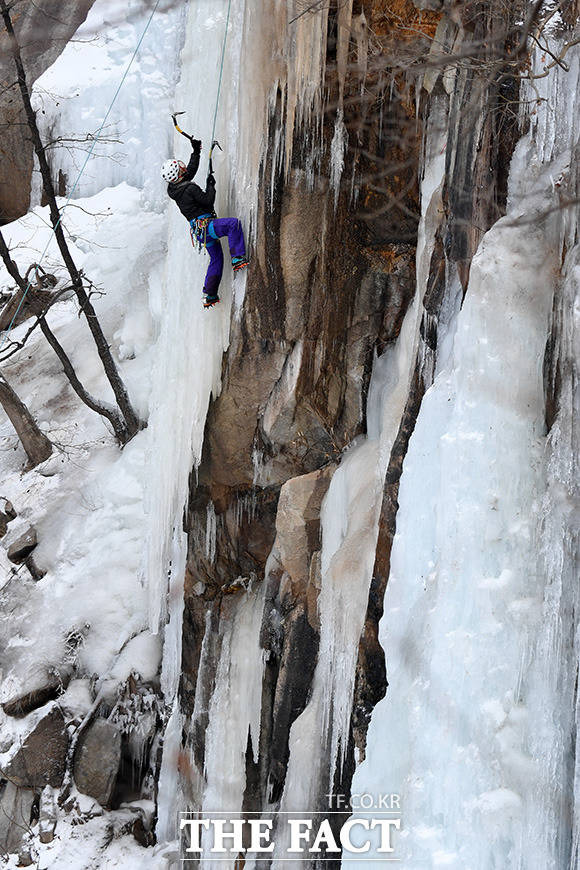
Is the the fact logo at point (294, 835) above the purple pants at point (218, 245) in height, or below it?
below

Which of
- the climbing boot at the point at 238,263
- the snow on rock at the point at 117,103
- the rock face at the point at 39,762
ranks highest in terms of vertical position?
the snow on rock at the point at 117,103

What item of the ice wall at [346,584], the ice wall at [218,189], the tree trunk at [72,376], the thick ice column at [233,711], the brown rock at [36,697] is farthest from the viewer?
the tree trunk at [72,376]

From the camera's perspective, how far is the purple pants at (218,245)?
19.0 ft

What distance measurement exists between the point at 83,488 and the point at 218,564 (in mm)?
2546

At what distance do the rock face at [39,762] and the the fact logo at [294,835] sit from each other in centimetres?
133

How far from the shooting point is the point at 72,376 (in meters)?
8.69

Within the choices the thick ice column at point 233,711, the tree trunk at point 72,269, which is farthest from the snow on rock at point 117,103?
the thick ice column at point 233,711

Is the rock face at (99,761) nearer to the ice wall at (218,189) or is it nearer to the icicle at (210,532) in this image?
the ice wall at (218,189)

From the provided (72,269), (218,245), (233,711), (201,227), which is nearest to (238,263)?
(218,245)

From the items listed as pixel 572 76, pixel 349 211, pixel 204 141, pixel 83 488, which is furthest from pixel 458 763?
pixel 83 488

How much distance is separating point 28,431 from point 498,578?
23.4 ft

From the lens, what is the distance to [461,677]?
3291mm

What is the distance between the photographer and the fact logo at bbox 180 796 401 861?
3707mm

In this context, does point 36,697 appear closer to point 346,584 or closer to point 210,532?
point 210,532
